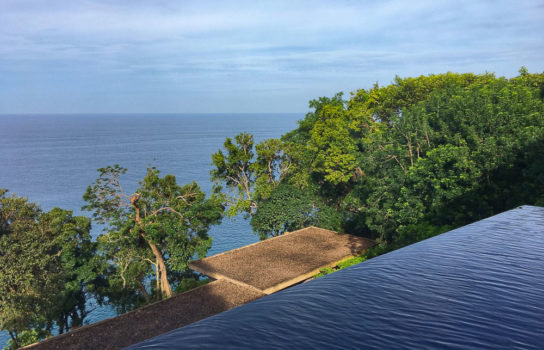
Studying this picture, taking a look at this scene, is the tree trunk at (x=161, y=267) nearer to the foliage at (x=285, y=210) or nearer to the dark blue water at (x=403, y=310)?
the foliage at (x=285, y=210)

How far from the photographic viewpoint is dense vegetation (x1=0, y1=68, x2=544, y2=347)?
12891 millimetres

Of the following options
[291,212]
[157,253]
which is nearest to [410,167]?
[291,212]

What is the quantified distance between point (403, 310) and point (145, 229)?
1253 cm

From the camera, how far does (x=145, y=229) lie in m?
14.0

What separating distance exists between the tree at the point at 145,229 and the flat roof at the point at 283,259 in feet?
3.98

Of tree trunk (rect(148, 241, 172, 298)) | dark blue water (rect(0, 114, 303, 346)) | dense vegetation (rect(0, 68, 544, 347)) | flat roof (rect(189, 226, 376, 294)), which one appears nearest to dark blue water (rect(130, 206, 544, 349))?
dense vegetation (rect(0, 68, 544, 347))

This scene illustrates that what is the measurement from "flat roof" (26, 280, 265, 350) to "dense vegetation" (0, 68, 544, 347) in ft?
10.1

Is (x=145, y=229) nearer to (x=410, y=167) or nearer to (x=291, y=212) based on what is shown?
(x=291, y=212)

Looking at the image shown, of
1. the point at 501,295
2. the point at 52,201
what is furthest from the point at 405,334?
the point at 52,201

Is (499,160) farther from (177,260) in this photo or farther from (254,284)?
(177,260)

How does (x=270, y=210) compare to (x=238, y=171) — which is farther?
(x=238, y=171)

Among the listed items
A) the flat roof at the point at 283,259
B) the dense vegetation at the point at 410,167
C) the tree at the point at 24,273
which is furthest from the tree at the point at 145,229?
the dense vegetation at the point at 410,167

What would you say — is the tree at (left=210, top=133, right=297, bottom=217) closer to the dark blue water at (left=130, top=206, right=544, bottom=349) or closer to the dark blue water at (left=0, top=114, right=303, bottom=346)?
the dark blue water at (left=0, top=114, right=303, bottom=346)

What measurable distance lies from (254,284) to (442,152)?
7.89m
